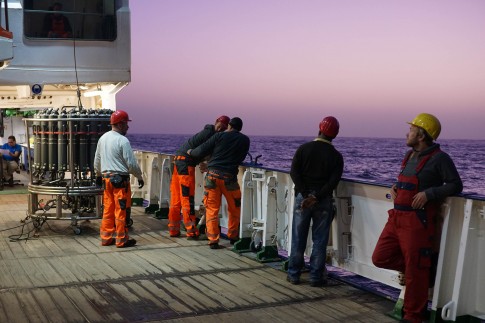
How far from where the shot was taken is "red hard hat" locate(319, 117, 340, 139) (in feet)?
20.7

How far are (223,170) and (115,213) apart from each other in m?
1.59

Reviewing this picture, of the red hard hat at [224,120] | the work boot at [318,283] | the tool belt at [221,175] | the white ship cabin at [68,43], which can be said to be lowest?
the work boot at [318,283]

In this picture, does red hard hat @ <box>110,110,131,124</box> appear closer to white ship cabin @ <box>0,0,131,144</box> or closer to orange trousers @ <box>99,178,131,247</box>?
orange trousers @ <box>99,178,131,247</box>

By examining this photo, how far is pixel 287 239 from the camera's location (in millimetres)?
7430

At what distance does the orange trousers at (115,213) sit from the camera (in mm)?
8281

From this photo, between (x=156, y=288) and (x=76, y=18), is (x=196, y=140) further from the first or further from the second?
(x=76, y=18)

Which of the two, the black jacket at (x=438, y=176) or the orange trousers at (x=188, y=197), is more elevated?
the black jacket at (x=438, y=176)

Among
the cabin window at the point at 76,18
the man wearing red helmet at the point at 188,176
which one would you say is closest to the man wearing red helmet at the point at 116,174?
the man wearing red helmet at the point at 188,176

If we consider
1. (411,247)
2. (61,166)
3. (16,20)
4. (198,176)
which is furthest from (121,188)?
(16,20)

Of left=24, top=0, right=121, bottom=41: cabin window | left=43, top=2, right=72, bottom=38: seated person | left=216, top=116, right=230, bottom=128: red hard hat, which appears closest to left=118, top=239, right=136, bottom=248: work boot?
left=216, top=116, right=230, bottom=128: red hard hat

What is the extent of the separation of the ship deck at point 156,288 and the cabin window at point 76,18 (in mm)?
5599

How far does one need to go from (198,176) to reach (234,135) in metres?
2.22

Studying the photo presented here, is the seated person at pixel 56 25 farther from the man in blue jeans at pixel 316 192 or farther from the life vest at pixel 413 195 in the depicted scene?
the life vest at pixel 413 195

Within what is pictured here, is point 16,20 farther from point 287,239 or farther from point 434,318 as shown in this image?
point 434,318
